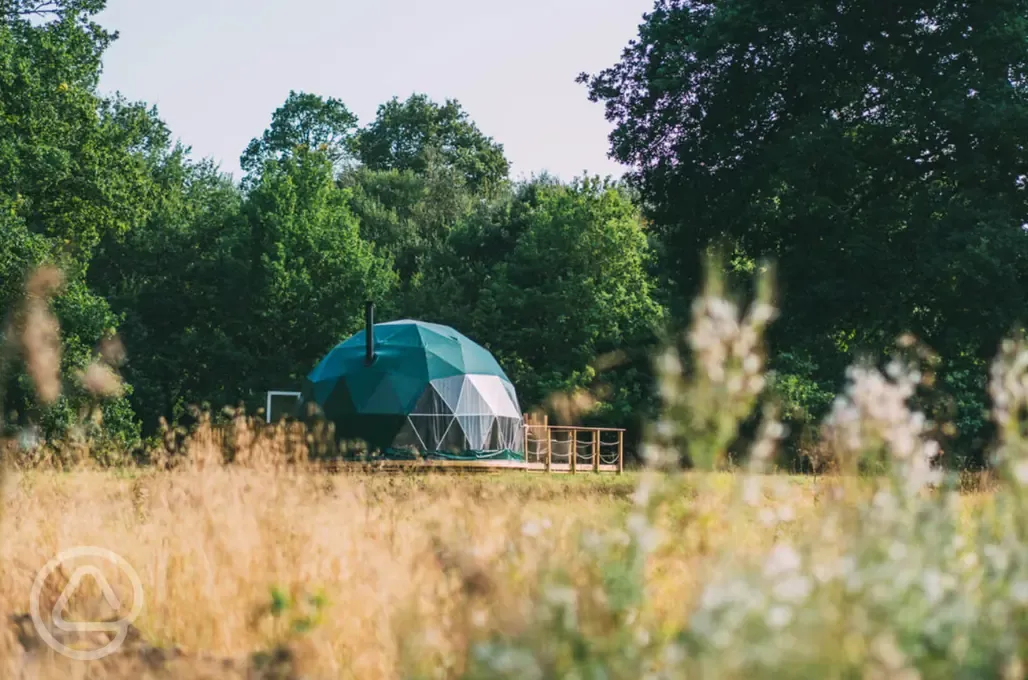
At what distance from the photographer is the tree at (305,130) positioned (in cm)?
5878

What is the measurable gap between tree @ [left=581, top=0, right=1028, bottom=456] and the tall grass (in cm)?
1329

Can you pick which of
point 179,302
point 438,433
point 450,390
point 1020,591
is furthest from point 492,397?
point 1020,591

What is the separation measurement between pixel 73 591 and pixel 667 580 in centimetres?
331

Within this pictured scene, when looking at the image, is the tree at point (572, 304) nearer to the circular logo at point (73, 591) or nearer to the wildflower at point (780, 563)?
the circular logo at point (73, 591)

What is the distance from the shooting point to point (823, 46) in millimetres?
20266

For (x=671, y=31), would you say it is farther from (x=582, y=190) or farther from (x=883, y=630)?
(x=582, y=190)

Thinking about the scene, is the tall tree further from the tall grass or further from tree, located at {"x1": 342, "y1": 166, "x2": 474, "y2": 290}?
the tall grass

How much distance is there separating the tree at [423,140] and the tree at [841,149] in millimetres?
40313

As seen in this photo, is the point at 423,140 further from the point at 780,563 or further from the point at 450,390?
the point at 780,563

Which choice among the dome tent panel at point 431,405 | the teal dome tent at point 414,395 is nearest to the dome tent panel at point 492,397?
the teal dome tent at point 414,395

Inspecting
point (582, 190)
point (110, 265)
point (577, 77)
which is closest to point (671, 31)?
point (577, 77)

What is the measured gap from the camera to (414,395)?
1262 inches

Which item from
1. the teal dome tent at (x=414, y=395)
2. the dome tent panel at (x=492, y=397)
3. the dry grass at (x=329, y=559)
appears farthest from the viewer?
the dome tent panel at (x=492, y=397)

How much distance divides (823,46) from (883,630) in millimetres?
18821
